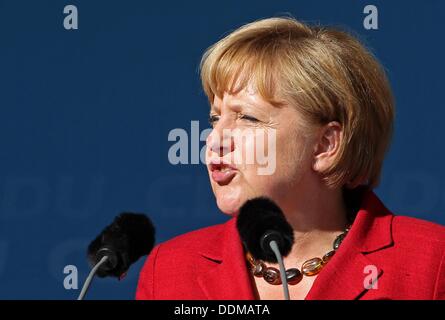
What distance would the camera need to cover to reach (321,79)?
2004 mm

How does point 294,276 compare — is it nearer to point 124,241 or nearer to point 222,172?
point 222,172

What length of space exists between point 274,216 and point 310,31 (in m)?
0.70

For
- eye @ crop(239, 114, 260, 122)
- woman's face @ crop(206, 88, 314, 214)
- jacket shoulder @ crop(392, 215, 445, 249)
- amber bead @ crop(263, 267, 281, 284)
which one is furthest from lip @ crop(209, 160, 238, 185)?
jacket shoulder @ crop(392, 215, 445, 249)

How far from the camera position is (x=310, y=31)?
2115mm

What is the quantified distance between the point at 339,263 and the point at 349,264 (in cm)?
2

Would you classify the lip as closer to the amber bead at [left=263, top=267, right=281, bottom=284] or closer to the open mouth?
the open mouth

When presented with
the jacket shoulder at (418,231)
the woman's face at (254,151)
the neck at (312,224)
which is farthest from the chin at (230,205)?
the jacket shoulder at (418,231)

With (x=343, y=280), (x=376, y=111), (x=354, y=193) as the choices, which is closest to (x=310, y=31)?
(x=376, y=111)

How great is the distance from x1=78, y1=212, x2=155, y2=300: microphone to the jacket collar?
349 millimetres

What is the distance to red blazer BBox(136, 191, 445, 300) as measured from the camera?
194cm

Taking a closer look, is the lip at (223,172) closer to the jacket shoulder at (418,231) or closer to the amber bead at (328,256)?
the amber bead at (328,256)

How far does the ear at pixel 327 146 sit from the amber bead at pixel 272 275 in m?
0.23

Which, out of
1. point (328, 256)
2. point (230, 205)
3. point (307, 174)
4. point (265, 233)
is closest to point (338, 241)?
point (328, 256)
